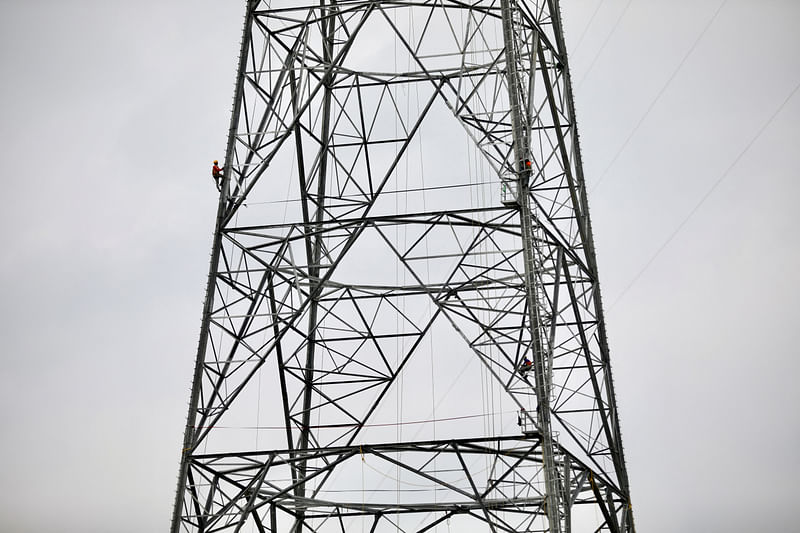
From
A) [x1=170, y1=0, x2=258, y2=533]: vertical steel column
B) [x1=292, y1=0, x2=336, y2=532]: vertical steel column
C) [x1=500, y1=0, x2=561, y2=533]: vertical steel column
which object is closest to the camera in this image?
[x1=500, y1=0, x2=561, y2=533]: vertical steel column

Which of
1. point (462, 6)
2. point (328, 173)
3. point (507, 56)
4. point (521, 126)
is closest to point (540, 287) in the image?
point (521, 126)

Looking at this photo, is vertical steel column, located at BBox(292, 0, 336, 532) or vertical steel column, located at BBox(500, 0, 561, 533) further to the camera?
vertical steel column, located at BBox(292, 0, 336, 532)

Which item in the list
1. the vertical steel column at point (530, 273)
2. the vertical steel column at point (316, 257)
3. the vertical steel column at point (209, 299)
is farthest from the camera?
the vertical steel column at point (316, 257)

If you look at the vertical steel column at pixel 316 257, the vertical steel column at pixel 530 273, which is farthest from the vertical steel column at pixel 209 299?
the vertical steel column at pixel 530 273

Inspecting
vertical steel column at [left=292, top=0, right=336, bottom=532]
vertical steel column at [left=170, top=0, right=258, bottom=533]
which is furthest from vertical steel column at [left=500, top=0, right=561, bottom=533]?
vertical steel column at [left=170, top=0, right=258, bottom=533]

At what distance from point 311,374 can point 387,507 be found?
6.57m

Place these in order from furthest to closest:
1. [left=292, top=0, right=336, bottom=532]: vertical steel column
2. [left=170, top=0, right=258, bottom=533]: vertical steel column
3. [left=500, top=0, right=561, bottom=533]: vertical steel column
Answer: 1. [left=292, top=0, right=336, bottom=532]: vertical steel column
2. [left=170, top=0, right=258, bottom=533]: vertical steel column
3. [left=500, top=0, right=561, bottom=533]: vertical steel column

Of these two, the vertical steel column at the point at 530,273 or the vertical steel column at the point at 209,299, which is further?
the vertical steel column at the point at 209,299

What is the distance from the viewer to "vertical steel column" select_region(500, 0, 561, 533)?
2314cm

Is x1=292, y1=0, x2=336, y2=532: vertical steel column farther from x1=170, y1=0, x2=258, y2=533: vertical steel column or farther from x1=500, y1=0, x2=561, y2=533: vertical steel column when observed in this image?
x1=500, y1=0, x2=561, y2=533: vertical steel column

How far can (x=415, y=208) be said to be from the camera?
45594mm

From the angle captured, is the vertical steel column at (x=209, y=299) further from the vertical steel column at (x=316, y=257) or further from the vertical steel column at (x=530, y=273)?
the vertical steel column at (x=530, y=273)

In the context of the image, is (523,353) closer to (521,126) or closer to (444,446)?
(444,446)

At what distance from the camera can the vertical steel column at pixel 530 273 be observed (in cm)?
2314
